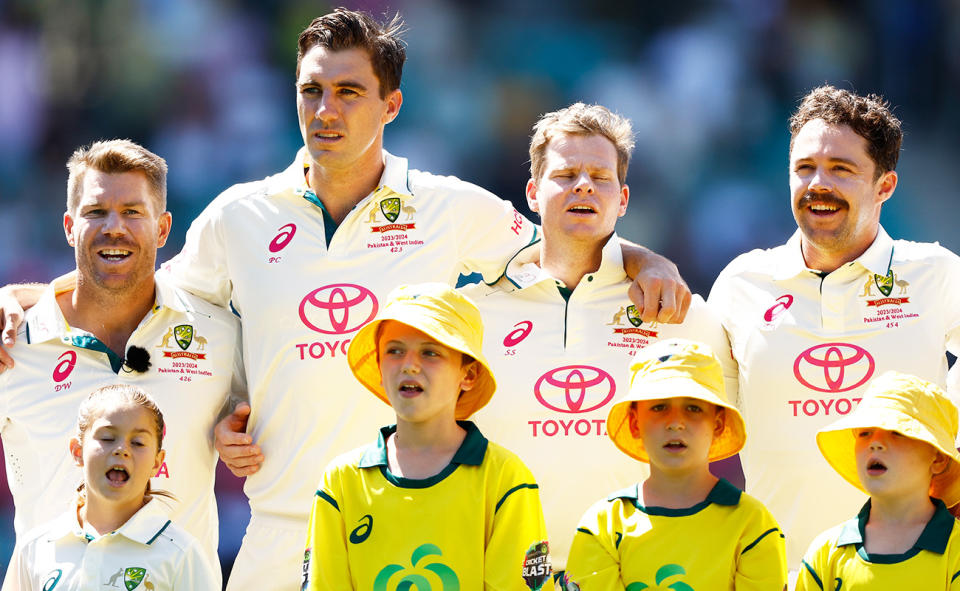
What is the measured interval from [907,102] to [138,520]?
564 cm

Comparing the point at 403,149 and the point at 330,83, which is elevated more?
the point at 403,149

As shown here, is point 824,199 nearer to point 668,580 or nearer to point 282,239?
point 668,580

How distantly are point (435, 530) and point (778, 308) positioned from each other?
152cm

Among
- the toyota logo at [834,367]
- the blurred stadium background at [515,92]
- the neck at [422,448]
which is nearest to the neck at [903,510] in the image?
the toyota logo at [834,367]

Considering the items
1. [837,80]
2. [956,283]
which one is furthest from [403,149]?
[956,283]

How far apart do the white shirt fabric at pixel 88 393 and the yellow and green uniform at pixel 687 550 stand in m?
1.52

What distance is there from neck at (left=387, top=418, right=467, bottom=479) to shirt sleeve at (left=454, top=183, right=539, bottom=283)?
1.02 metres

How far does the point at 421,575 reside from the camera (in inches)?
119

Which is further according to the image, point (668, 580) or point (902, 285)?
point (902, 285)

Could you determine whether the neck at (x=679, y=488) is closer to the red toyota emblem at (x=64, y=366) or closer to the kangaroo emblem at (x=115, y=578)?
the kangaroo emblem at (x=115, y=578)

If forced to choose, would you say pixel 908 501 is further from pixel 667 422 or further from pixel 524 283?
pixel 524 283

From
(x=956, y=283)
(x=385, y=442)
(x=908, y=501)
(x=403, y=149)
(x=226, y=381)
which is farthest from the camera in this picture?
(x=403, y=149)

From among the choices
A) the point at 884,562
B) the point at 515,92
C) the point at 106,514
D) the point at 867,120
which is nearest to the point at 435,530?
the point at 106,514

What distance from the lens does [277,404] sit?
4004 mm
